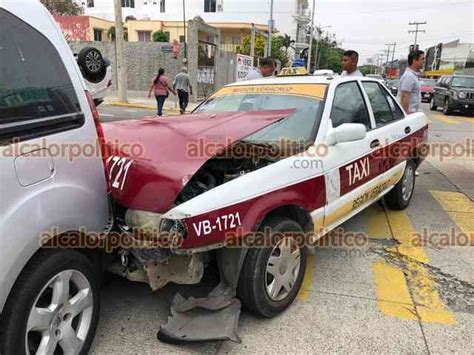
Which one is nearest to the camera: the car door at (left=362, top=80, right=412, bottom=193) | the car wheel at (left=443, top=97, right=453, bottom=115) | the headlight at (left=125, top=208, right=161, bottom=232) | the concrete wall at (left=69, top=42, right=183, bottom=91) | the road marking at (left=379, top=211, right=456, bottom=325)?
the headlight at (left=125, top=208, right=161, bottom=232)

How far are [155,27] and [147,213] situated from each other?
151 feet

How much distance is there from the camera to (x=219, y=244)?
2705 millimetres

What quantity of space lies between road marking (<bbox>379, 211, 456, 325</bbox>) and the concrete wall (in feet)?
61.3

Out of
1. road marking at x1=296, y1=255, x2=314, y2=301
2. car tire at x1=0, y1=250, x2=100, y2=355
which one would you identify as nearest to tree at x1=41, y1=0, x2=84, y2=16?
road marking at x1=296, y1=255, x2=314, y2=301

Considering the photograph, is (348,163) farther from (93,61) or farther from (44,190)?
(44,190)

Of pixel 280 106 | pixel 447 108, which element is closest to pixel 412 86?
pixel 280 106

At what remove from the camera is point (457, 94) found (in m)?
19.1

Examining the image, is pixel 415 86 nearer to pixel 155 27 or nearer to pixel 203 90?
pixel 203 90

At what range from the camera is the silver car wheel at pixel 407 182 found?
5502 millimetres

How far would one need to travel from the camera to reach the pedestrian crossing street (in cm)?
338

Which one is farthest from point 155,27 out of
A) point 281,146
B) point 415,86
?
point 281,146

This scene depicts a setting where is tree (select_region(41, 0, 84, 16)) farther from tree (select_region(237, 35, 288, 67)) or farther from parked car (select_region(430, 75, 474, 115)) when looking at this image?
parked car (select_region(430, 75, 474, 115))

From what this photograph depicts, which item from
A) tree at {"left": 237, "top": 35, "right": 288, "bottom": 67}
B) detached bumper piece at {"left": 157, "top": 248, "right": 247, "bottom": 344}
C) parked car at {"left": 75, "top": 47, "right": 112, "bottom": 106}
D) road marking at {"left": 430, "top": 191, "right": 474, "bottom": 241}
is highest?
tree at {"left": 237, "top": 35, "right": 288, "bottom": 67}

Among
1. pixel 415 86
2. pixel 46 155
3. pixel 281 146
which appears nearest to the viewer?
pixel 46 155
